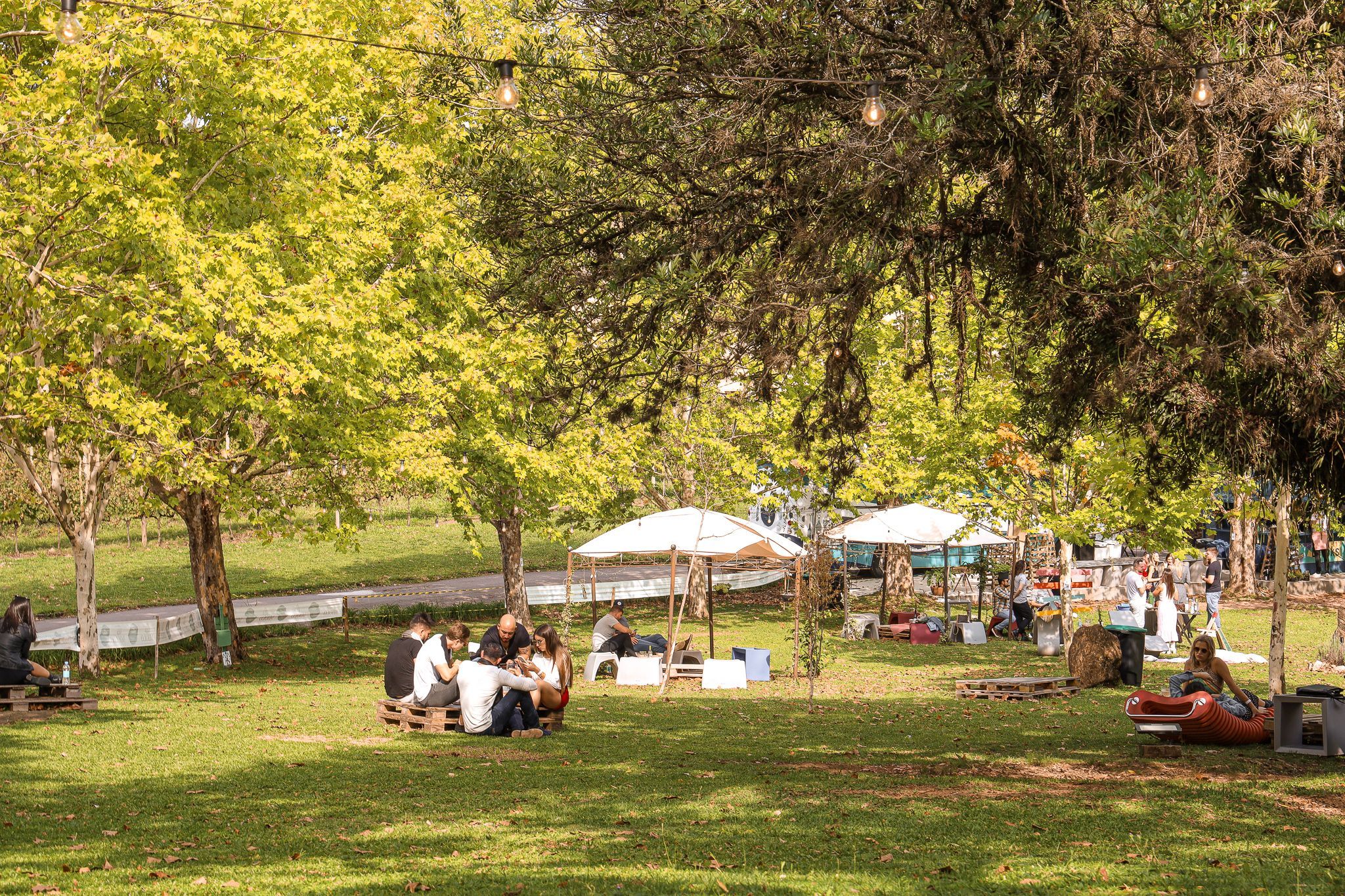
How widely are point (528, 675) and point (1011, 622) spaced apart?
18.1 m

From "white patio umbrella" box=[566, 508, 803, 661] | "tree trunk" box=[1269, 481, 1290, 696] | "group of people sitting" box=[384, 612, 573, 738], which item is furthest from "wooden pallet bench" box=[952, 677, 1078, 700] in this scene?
"group of people sitting" box=[384, 612, 573, 738]

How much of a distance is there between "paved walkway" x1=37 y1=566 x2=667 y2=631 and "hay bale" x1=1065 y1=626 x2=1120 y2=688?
58.9 ft

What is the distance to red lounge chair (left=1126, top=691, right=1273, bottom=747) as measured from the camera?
510 inches

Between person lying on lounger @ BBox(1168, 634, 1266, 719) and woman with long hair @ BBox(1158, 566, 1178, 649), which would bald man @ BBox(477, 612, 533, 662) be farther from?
woman with long hair @ BBox(1158, 566, 1178, 649)

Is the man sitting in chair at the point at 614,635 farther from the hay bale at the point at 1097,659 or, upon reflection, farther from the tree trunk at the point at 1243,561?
the tree trunk at the point at 1243,561

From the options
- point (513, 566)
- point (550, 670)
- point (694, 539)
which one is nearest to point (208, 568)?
point (513, 566)

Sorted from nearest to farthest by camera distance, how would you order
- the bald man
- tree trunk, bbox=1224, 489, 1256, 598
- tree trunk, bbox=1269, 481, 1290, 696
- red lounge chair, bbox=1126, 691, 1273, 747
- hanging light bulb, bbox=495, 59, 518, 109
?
hanging light bulb, bbox=495, 59, 518, 109, red lounge chair, bbox=1126, 691, 1273, 747, the bald man, tree trunk, bbox=1269, 481, 1290, 696, tree trunk, bbox=1224, 489, 1256, 598

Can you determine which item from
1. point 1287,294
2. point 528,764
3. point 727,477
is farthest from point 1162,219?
point 727,477

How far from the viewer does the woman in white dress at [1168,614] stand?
2467cm

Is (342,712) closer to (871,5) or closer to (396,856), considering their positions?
(396,856)

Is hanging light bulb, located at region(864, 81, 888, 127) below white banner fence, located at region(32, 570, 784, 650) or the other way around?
the other way around

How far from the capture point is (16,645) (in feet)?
51.0

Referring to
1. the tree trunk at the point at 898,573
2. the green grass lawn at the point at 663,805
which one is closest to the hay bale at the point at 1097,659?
the green grass lawn at the point at 663,805

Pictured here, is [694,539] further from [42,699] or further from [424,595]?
[424,595]
